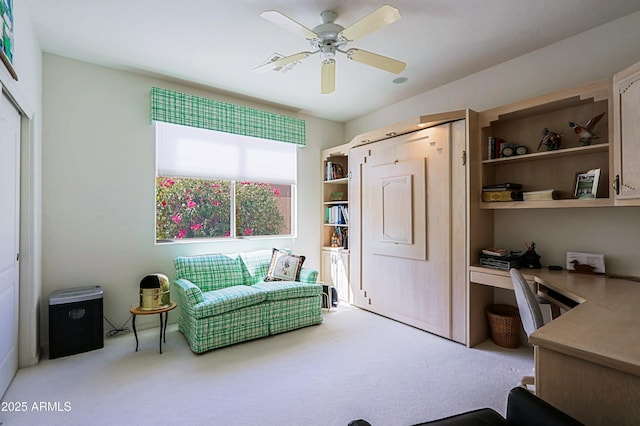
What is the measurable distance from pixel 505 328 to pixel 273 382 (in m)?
2.13

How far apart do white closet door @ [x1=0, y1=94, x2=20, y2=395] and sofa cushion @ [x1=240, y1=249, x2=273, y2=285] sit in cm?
190

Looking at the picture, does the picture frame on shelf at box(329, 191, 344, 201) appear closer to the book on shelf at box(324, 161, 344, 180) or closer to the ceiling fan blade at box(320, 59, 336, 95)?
the book on shelf at box(324, 161, 344, 180)

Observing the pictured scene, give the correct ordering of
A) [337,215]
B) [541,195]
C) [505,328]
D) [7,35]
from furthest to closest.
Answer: [337,215] → [505,328] → [541,195] → [7,35]

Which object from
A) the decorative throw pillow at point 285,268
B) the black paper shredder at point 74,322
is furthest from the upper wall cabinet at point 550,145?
the black paper shredder at point 74,322

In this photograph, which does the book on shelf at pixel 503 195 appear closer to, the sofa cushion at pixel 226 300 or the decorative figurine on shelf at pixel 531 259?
the decorative figurine on shelf at pixel 531 259

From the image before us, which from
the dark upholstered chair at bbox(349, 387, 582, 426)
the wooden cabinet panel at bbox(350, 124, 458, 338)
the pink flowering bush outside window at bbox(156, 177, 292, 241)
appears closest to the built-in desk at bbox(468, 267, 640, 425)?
the dark upholstered chair at bbox(349, 387, 582, 426)

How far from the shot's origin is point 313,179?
456 cm

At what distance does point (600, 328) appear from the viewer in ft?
4.08

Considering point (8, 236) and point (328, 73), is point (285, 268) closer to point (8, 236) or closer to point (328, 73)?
point (328, 73)

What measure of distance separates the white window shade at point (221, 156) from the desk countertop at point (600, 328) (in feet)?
10.9

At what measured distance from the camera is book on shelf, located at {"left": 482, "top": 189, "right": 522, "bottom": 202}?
8.75 feet

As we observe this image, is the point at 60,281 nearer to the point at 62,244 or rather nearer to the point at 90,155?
the point at 62,244

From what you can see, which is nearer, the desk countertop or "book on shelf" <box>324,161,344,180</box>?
the desk countertop

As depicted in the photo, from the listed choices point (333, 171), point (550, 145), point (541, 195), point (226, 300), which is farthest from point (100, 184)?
point (550, 145)
